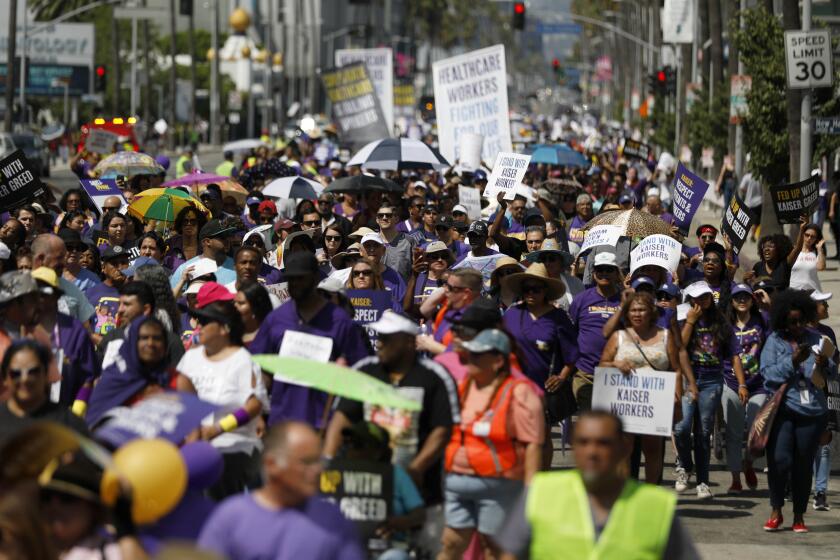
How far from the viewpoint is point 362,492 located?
723 cm

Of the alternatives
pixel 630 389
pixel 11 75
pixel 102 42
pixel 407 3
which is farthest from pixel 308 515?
pixel 407 3

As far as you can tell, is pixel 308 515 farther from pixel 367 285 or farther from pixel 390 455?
pixel 367 285

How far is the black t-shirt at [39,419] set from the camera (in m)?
7.34

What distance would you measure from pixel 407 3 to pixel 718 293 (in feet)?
495

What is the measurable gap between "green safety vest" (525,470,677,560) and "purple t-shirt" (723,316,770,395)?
6.93 metres

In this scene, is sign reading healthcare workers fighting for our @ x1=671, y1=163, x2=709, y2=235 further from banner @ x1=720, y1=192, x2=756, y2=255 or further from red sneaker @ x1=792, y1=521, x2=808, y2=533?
red sneaker @ x1=792, y1=521, x2=808, y2=533

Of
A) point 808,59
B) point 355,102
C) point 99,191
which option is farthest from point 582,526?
point 355,102

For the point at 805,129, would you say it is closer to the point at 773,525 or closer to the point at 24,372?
the point at 773,525

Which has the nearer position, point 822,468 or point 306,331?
point 306,331

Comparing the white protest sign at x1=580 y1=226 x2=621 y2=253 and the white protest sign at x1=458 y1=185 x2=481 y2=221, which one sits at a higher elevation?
the white protest sign at x1=458 y1=185 x2=481 y2=221

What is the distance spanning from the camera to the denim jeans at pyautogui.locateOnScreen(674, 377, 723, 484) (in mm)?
12359

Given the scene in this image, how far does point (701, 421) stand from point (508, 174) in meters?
8.60

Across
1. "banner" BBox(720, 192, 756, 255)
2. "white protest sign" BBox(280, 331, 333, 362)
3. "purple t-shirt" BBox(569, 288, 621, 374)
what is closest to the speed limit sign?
"banner" BBox(720, 192, 756, 255)

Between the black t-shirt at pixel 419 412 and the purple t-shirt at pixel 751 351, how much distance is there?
503cm
